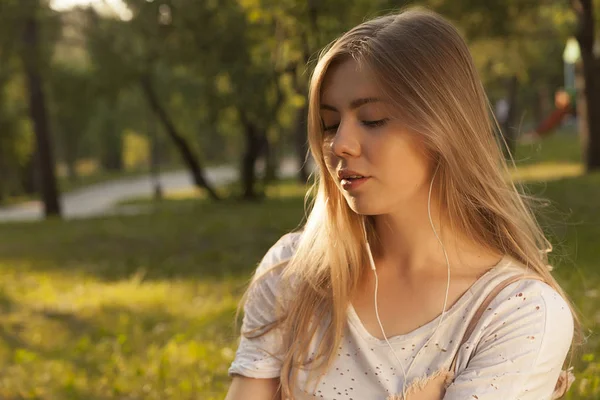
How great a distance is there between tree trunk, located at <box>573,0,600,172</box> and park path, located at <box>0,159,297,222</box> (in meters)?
8.74

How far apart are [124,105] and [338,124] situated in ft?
161

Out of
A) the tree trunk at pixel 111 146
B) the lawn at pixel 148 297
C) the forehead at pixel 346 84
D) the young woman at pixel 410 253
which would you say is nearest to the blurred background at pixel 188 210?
the lawn at pixel 148 297

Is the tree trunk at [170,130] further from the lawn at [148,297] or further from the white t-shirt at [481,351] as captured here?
the white t-shirt at [481,351]

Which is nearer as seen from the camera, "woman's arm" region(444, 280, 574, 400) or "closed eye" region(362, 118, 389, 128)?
"woman's arm" region(444, 280, 574, 400)

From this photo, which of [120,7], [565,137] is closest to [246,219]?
[120,7]

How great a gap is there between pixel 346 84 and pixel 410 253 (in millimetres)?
532

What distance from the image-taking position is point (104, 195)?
42156 mm

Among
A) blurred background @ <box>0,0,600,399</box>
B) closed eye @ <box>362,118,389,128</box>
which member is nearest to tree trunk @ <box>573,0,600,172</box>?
blurred background @ <box>0,0,600,399</box>

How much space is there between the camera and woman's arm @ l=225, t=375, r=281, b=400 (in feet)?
9.25

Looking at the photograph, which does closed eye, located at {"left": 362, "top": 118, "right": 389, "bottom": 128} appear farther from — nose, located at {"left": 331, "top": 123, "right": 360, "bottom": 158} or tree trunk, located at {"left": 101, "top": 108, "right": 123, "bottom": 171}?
tree trunk, located at {"left": 101, "top": 108, "right": 123, "bottom": 171}

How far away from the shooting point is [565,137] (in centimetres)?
4028

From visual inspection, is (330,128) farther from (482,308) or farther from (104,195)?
(104,195)

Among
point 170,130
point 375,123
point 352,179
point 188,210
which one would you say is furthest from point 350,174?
point 170,130

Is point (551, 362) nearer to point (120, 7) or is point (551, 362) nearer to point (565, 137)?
point (120, 7)
